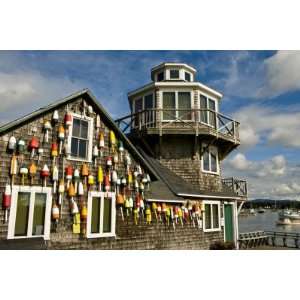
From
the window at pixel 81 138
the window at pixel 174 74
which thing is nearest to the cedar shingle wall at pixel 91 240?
the window at pixel 81 138

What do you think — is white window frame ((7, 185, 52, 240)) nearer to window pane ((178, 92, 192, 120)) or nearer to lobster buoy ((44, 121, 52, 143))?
lobster buoy ((44, 121, 52, 143))

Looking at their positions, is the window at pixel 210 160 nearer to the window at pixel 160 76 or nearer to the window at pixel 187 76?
the window at pixel 187 76

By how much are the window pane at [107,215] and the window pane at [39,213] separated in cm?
224

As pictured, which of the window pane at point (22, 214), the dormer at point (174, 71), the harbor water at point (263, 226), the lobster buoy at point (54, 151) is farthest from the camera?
the harbor water at point (263, 226)

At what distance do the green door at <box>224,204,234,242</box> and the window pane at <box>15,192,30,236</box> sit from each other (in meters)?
11.7

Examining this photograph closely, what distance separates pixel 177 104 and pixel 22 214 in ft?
37.3

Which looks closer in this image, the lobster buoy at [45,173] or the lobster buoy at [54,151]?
the lobster buoy at [45,173]

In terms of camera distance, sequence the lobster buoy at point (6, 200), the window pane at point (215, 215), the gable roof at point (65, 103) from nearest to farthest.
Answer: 1. the lobster buoy at point (6, 200)
2. the gable roof at point (65, 103)
3. the window pane at point (215, 215)

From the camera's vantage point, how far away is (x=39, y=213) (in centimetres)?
919

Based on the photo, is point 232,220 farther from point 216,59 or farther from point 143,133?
point 216,59

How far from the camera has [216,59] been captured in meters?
15.3

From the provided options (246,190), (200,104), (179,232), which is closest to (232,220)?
(246,190)

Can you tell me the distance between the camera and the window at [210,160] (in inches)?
680

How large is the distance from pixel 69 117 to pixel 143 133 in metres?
7.13
